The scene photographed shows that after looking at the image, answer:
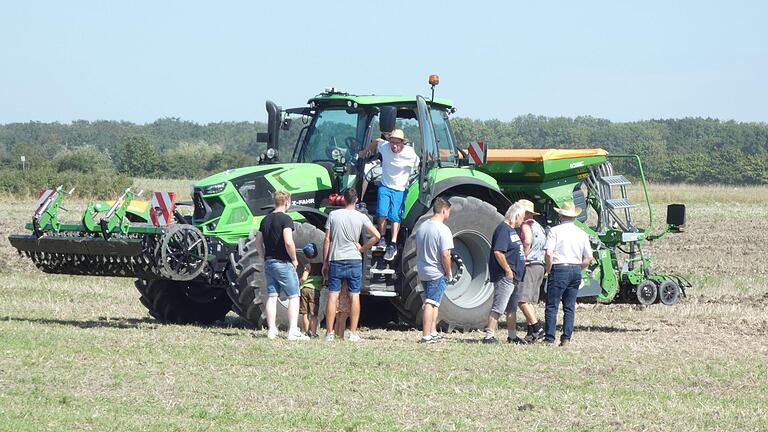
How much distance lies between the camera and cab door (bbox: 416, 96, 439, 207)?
13.8 m

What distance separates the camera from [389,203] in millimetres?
13477

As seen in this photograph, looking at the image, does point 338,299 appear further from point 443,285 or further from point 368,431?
point 368,431

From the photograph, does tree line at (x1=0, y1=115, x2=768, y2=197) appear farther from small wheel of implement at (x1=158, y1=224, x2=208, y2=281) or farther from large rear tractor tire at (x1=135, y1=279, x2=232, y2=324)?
small wheel of implement at (x1=158, y1=224, x2=208, y2=281)

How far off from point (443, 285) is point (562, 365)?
7.41 feet

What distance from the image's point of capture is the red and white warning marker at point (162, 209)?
13.5 meters

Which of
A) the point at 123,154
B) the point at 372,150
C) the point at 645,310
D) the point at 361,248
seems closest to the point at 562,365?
the point at 361,248

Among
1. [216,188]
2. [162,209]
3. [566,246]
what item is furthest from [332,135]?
[566,246]

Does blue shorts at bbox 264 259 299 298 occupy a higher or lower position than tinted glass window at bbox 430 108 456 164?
lower

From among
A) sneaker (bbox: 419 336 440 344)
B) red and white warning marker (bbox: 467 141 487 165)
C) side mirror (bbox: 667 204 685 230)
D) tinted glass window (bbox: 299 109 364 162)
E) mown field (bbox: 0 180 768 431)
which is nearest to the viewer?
mown field (bbox: 0 180 768 431)

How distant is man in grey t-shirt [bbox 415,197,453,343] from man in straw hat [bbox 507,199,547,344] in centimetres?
82

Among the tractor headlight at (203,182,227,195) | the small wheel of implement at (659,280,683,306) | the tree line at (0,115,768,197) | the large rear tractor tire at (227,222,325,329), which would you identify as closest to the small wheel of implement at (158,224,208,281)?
the large rear tractor tire at (227,222,325,329)

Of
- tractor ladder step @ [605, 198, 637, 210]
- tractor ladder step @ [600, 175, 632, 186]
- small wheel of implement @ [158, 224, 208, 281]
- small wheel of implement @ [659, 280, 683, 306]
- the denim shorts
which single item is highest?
tractor ladder step @ [600, 175, 632, 186]

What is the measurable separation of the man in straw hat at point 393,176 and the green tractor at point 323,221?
0.21 m

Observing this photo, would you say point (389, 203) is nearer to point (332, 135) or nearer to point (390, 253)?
point (390, 253)
